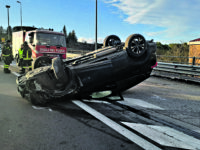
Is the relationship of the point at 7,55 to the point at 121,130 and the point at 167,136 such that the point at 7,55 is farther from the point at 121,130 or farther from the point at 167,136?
the point at 167,136

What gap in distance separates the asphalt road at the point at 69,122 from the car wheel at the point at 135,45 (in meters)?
1.34

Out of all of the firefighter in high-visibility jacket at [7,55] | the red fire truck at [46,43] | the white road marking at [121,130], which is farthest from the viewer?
the firefighter in high-visibility jacket at [7,55]

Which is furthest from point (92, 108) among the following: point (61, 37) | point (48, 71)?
point (61, 37)

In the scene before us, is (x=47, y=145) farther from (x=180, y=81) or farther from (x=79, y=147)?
(x=180, y=81)

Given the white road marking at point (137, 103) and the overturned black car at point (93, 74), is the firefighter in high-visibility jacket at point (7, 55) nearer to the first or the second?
the overturned black car at point (93, 74)

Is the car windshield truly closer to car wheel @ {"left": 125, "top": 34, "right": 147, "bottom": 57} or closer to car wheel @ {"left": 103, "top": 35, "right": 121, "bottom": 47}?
car wheel @ {"left": 103, "top": 35, "right": 121, "bottom": 47}

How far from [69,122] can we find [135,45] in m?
2.65

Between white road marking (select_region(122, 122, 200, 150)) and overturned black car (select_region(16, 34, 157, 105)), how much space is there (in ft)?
4.84

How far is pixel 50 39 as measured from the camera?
34.4 feet

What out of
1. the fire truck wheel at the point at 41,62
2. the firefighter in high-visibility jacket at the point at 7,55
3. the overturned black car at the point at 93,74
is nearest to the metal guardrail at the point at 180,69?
the overturned black car at the point at 93,74

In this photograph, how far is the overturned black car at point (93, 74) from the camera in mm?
4363

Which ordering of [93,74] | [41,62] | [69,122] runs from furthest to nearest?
[41,62]
[93,74]
[69,122]

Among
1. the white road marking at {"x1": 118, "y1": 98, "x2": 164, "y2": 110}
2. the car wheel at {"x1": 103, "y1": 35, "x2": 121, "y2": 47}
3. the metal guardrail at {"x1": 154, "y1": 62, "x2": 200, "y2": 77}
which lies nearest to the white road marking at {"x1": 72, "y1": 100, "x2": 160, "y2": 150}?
the white road marking at {"x1": 118, "y1": 98, "x2": 164, "y2": 110}

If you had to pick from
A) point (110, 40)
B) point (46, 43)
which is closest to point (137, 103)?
point (110, 40)
